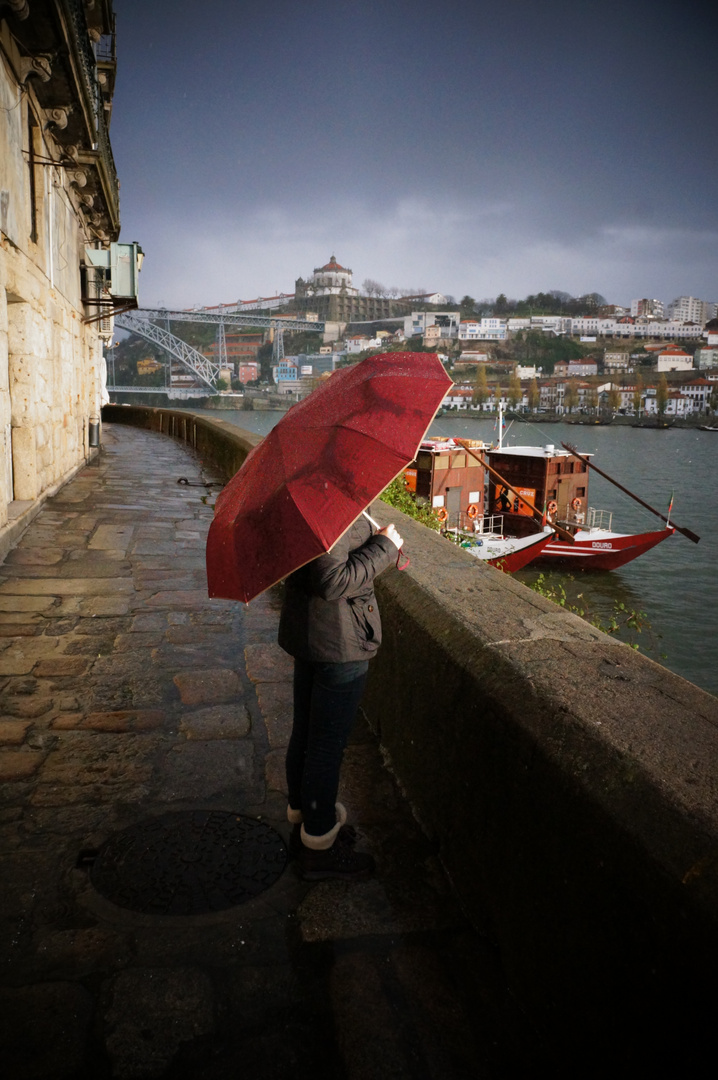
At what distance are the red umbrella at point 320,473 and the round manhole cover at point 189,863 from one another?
3.21ft

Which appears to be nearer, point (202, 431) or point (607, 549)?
point (202, 431)

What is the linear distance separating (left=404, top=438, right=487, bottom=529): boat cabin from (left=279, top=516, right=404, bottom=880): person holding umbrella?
20744 mm

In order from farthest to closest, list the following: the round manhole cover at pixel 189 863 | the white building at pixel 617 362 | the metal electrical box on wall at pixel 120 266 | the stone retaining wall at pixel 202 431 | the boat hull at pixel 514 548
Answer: the white building at pixel 617 362, the boat hull at pixel 514 548, the metal electrical box on wall at pixel 120 266, the stone retaining wall at pixel 202 431, the round manhole cover at pixel 189 863

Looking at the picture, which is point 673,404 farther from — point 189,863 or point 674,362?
point 189,863

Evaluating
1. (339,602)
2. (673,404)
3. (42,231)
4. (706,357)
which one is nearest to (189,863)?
(339,602)

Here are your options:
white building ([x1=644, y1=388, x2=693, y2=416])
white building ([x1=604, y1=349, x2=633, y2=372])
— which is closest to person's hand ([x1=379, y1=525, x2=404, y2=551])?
white building ([x1=644, y1=388, x2=693, y2=416])

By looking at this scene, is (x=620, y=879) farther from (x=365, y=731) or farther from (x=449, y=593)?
(x=365, y=731)

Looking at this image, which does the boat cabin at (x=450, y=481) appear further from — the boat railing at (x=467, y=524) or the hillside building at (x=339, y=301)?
the hillside building at (x=339, y=301)

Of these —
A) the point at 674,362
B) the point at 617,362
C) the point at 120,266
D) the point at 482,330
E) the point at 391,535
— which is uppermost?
the point at 482,330

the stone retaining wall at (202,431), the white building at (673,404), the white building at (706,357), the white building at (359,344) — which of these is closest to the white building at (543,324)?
the white building at (706,357)

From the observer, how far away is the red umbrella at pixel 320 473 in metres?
1.94

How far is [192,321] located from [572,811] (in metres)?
139

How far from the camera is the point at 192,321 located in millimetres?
131750

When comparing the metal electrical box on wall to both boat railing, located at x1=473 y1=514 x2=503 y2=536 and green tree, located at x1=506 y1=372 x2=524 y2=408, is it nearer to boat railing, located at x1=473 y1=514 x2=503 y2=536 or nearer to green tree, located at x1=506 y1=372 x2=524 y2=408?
boat railing, located at x1=473 y1=514 x2=503 y2=536
